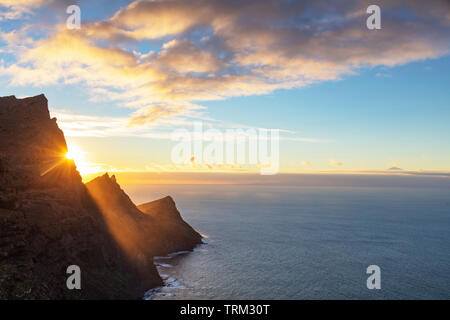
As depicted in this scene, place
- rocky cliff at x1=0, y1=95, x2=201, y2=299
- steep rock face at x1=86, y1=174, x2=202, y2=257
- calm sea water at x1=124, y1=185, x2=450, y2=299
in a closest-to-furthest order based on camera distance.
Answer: rocky cliff at x1=0, y1=95, x2=201, y2=299, calm sea water at x1=124, y1=185, x2=450, y2=299, steep rock face at x1=86, y1=174, x2=202, y2=257

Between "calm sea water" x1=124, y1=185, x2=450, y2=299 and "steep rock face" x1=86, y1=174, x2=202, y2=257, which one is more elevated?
"steep rock face" x1=86, y1=174, x2=202, y2=257

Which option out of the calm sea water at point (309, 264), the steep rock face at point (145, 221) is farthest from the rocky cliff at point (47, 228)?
the steep rock face at point (145, 221)

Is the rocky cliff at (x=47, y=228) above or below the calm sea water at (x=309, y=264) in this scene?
above

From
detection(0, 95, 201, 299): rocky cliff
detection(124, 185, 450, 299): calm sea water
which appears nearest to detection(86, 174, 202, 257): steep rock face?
detection(124, 185, 450, 299): calm sea water

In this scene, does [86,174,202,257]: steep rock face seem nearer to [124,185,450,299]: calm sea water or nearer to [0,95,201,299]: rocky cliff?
[124,185,450,299]: calm sea water

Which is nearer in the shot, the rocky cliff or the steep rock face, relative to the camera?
the rocky cliff

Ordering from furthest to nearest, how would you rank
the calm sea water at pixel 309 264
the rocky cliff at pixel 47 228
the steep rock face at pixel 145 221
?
1. the steep rock face at pixel 145 221
2. the calm sea water at pixel 309 264
3. the rocky cliff at pixel 47 228

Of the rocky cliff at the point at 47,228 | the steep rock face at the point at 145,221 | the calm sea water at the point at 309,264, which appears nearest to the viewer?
the rocky cliff at the point at 47,228

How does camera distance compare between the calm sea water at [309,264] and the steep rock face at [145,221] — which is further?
the steep rock face at [145,221]

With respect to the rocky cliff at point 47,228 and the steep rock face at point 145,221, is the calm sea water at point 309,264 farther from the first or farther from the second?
the rocky cliff at point 47,228

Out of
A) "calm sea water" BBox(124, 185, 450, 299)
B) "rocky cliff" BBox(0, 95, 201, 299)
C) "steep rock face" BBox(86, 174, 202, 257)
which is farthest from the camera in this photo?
"steep rock face" BBox(86, 174, 202, 257)
